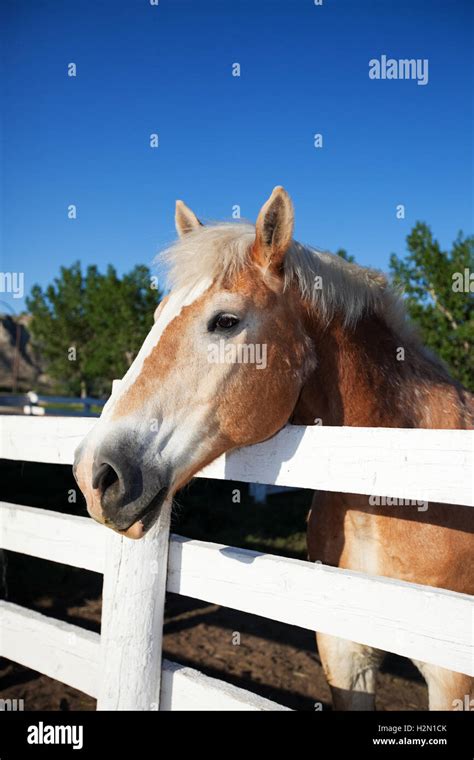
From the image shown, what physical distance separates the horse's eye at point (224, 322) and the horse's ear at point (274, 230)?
352mm

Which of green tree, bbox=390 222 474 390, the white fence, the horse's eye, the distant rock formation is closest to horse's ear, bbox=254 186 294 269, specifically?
the horse's eye

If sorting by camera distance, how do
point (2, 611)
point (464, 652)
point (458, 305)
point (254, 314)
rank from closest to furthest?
point (464, 652)
point (254, 314)
point (2, 611)
point (458, 305)

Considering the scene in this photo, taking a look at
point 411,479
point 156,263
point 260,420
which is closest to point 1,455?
point 156,263

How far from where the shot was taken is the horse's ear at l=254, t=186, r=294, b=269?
2.26 metres

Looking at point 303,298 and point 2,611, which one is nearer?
point 303,298

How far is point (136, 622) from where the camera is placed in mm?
2223

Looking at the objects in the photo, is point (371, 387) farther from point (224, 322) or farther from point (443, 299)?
point (443, 299)

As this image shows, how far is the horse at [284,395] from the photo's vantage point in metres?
1.95

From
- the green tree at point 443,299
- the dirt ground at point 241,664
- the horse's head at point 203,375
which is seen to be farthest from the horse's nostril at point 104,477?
the green tree at point 443,299

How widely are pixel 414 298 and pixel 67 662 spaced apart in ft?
43.6

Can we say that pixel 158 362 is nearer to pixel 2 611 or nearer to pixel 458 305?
pixel 2 611

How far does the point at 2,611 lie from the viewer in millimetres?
3066

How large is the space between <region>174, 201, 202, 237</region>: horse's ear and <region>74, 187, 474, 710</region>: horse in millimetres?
28

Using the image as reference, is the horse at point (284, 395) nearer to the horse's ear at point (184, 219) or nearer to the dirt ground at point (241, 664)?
the horse's ear at point (184, 219)
